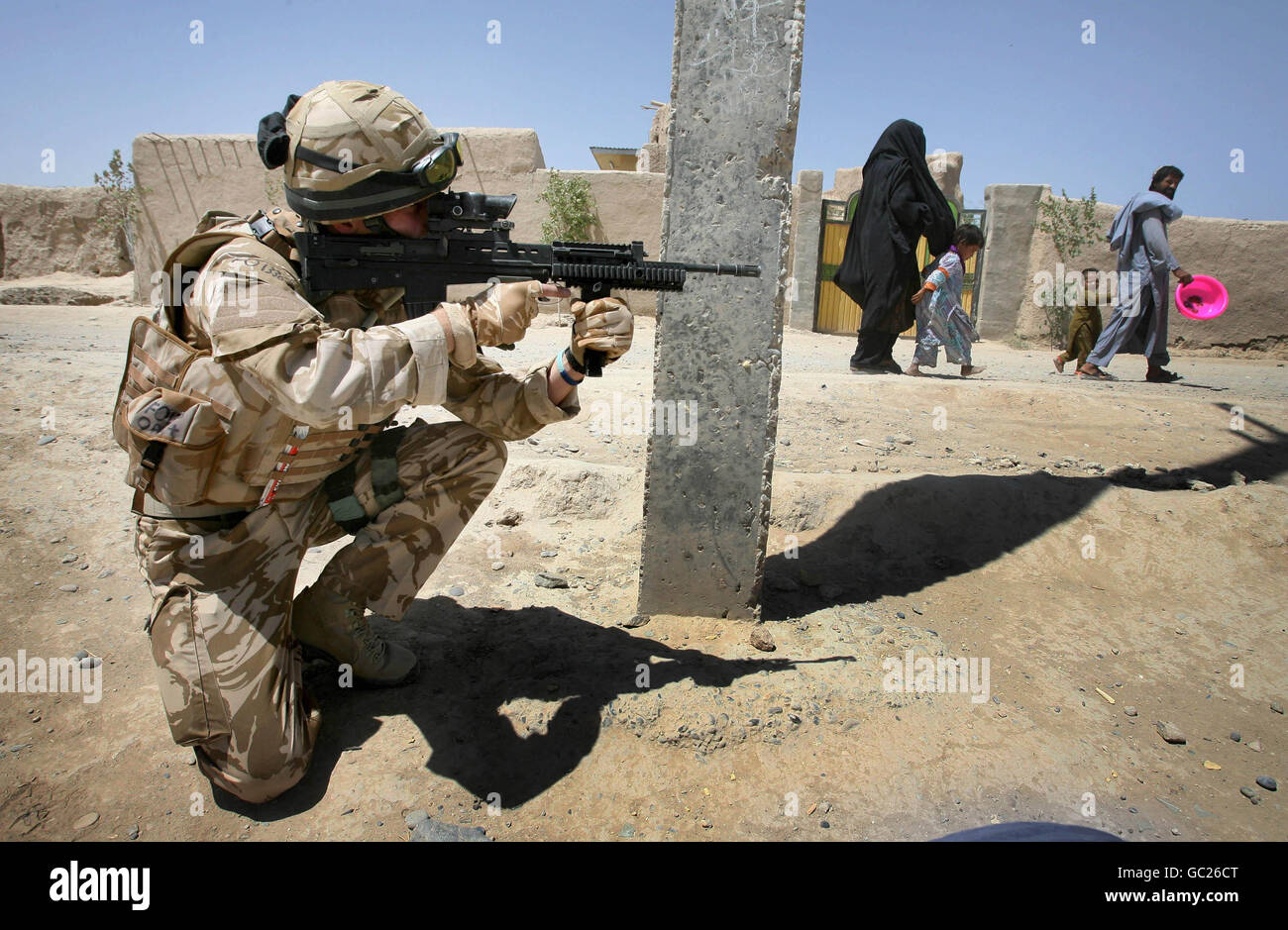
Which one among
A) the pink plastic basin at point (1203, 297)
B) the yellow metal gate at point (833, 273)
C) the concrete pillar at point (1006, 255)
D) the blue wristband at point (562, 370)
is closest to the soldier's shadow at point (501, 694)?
the blue wristband at point (562, 370)

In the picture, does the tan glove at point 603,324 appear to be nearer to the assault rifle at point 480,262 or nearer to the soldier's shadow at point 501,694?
the assault rifle at point 480,262

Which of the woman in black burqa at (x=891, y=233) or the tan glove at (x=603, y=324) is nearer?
the tan glove at (x=603, y=324)

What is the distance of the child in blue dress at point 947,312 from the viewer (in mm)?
7453

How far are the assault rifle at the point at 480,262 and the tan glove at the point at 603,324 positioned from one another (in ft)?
0.17

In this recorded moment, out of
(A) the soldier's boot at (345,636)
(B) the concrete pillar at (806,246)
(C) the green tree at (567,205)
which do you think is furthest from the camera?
(B) the concrete pillar at (806,246)

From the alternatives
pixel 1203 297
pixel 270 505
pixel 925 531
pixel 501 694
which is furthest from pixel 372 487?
pixel 1203 297

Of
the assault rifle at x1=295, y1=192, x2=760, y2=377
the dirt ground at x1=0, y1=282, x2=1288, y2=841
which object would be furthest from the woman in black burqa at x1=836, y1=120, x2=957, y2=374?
the assault rifle at x1=295, y1=192, x2=760, y2=377

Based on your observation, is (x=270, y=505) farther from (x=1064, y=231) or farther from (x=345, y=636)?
(x=1064, y=231)

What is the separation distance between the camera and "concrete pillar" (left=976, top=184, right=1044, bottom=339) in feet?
35.2

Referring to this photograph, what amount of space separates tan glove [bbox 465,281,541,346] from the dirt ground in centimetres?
118

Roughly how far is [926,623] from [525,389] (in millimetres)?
1759

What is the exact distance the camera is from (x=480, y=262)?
2215 mm

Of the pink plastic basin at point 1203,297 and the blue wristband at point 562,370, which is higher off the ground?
the pink plastic basin at point 1203,297
